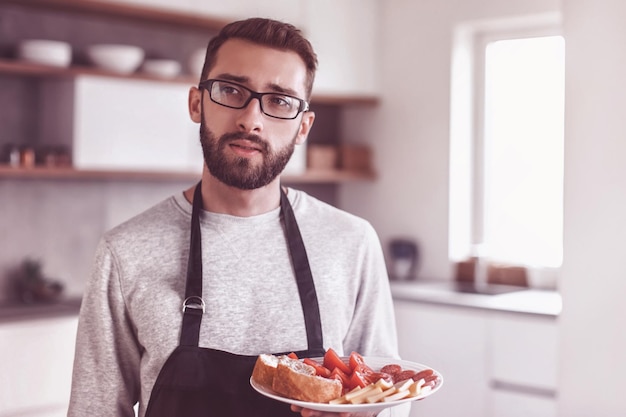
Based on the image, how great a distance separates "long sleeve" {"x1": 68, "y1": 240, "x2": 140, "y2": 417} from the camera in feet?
5.62

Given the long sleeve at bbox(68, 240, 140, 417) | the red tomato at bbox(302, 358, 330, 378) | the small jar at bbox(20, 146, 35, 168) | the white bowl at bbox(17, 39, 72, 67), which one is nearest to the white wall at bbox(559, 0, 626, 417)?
the red tomato at bbox(302, 358, 330, 378)

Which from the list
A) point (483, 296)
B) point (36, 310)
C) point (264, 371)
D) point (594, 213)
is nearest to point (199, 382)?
point (264, 371)

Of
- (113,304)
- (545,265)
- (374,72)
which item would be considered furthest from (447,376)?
Answer: (113,304)

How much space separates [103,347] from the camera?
1.71 m

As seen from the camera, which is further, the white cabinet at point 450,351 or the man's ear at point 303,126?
the white cabinet at point 450,351

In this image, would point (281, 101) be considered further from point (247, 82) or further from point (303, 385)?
point (303, 385)

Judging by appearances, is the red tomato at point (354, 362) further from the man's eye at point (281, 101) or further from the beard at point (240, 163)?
the man's eye at point (281, 101)

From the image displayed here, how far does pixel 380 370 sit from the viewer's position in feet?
→ 5.53

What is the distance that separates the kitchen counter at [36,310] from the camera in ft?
11.1

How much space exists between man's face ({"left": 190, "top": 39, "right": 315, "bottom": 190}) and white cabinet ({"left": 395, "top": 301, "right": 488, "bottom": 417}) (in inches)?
91.7

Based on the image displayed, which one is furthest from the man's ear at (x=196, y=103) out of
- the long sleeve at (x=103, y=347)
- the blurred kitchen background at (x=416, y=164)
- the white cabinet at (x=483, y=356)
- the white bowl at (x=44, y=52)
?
the white cabinet at (x=483, y=356)

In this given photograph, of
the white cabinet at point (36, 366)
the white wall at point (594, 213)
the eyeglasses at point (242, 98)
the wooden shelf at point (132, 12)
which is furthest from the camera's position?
the wooden shelf at point (132, 12)

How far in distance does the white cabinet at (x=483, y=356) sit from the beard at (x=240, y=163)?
223 centimetres

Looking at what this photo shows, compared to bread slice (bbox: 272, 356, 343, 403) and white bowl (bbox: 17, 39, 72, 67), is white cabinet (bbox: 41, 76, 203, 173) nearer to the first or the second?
white bowl (bbox: 17, 39, 72, 67)
